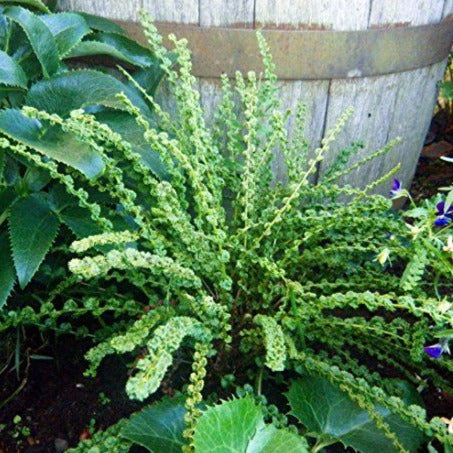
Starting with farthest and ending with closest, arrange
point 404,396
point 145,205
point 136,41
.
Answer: point 136,41 → point 145,205 → point 404,396

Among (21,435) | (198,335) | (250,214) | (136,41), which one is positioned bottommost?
(21,435)

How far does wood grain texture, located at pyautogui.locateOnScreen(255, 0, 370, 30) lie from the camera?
58.7 inches

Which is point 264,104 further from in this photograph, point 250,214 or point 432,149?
point 432,149

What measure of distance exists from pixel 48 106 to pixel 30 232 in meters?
0.29

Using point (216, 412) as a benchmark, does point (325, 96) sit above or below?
above

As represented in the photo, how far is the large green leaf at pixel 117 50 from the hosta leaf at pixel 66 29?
0.03 metres

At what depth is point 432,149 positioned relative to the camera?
254 centimetres

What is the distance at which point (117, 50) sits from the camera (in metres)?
1.46

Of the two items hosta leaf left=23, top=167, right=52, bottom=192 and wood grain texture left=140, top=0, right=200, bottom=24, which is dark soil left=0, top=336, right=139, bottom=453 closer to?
hosta leaf left=23, top=167, right=52, bottom=192

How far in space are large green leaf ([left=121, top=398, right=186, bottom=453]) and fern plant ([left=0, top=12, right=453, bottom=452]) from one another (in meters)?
0.04

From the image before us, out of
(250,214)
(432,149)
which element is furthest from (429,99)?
(250,214)

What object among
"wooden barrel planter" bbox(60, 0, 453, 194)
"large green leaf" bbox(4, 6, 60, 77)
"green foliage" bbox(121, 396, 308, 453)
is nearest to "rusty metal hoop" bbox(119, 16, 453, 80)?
"wooden barrel planter" bbox(60, 0, 453, 194)

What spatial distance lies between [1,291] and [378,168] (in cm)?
121

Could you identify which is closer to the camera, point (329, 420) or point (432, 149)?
point (329, 420)
